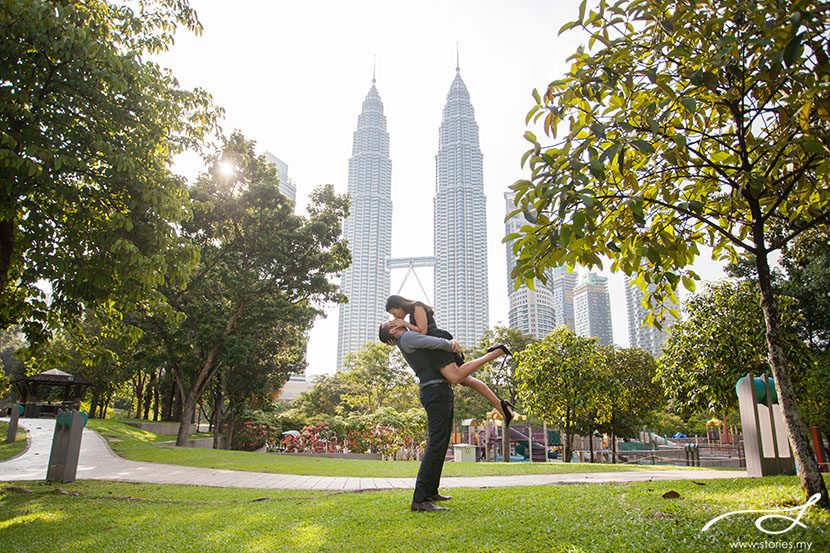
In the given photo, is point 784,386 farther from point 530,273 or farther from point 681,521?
point 530,273

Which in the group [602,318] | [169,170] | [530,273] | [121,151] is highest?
[602,318]

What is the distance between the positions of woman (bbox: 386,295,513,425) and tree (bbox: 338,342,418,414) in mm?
25562

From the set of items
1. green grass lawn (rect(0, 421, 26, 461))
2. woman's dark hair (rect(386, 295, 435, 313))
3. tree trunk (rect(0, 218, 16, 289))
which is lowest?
green grass lawn (rect(0, 421, 26, 461))

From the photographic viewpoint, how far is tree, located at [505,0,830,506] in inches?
100

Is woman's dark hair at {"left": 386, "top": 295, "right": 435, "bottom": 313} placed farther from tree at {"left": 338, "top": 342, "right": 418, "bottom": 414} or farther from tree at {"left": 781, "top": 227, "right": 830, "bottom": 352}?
tree at {"left": 338, "top": 342, "right": 418, "bottom": 414}

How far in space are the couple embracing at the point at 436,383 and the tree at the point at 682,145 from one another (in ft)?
4.85

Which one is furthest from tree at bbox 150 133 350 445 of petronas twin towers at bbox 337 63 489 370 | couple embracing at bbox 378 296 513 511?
petronas twin towers at bbox 337 63 489 370

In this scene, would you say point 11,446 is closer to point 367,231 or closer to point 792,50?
point 792,50

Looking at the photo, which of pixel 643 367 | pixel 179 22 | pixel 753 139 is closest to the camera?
pixel 753 139

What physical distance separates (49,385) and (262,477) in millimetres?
27890

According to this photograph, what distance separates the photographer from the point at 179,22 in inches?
325

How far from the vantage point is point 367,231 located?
8875 centimetres

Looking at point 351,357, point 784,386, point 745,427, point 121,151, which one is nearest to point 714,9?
point 784,386

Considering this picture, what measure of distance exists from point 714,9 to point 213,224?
64.9 feet
